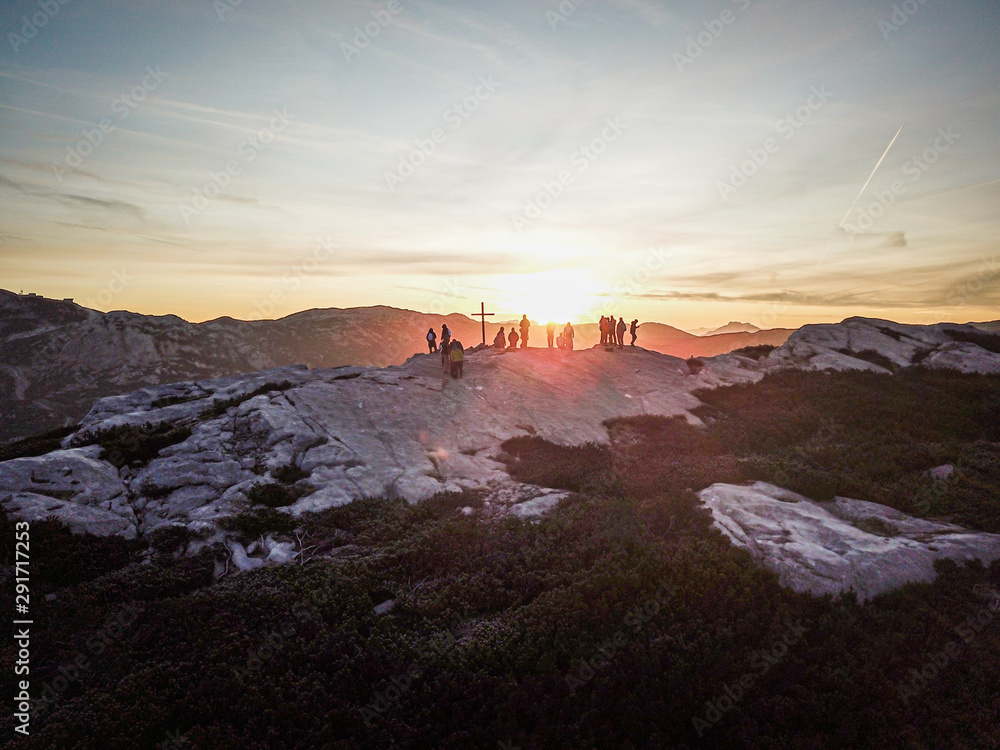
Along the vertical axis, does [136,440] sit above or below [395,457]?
above

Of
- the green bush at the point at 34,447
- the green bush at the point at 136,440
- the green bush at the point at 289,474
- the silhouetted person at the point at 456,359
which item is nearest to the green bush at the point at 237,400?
the green bush at the point at 136,440

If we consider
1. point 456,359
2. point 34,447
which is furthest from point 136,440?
point 456,359

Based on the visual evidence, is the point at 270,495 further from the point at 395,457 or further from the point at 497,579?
the point at 497,579

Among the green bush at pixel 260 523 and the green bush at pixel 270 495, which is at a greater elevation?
the green bush at pixel 270 495

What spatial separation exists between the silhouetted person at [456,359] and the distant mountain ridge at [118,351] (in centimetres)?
6653

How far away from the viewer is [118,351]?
90562mm

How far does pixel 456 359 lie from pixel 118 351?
94.9 meters

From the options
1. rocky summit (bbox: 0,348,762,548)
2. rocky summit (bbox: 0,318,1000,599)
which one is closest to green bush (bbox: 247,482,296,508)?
rocky summit (bbox: 0,318,1000,599)

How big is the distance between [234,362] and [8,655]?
365ft

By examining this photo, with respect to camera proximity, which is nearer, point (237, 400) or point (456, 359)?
point (237, 400)

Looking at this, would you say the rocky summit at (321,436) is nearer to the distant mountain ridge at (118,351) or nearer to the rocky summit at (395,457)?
the rocky summit at (395,457)

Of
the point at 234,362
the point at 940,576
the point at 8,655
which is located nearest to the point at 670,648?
the point at 940,576

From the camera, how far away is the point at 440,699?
8297mm

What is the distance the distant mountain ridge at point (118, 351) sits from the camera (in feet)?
246
